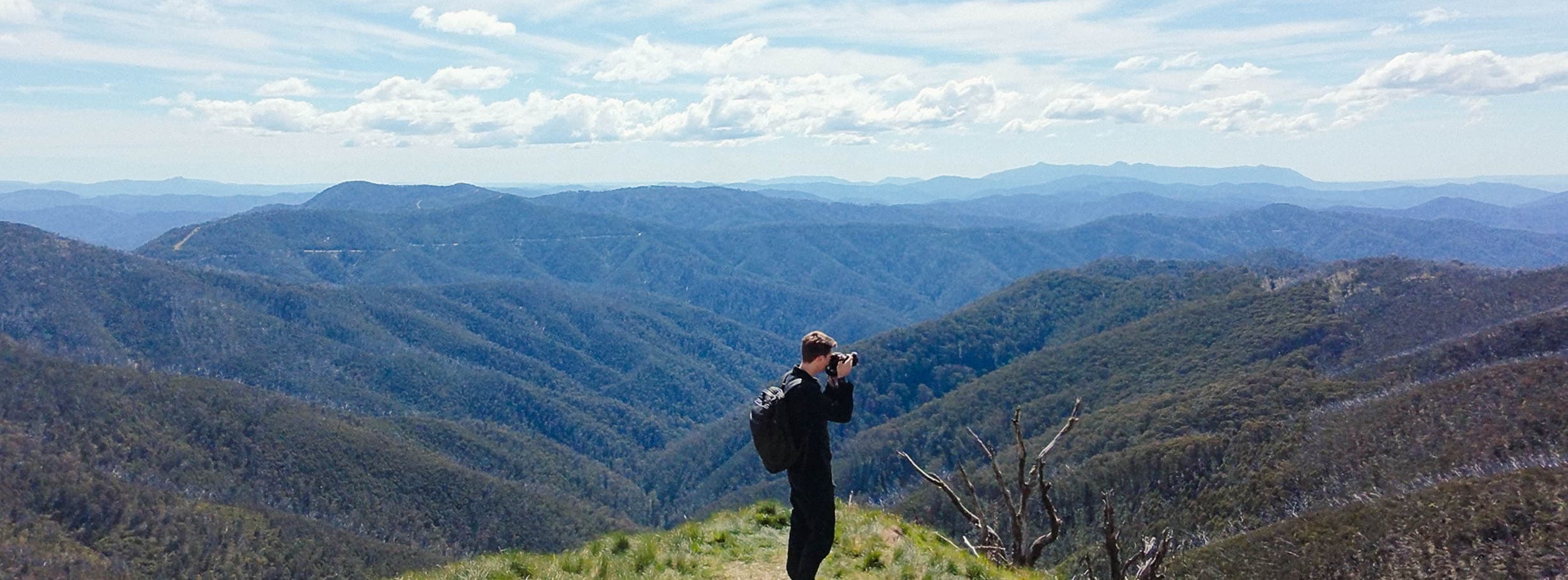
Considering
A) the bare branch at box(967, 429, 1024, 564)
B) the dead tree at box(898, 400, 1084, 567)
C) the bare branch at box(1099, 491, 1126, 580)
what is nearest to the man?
the dead tree at box(898, 400, 1084, 567)

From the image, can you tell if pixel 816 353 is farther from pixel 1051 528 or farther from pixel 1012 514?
pixel 1012 514

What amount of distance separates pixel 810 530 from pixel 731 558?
4325 millimetres

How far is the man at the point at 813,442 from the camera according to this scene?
11094 millimetres

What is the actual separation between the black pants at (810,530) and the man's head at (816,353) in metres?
1.74

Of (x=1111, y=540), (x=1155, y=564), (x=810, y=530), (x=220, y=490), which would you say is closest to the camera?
(x=810, y=530)

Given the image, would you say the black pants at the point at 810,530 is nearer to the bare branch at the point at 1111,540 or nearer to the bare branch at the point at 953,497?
the bare branch at the point at 953,497

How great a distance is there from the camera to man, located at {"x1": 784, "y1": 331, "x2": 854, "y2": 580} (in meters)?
11.1

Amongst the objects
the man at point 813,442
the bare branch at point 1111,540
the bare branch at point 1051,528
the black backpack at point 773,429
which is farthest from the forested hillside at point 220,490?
the bare branch at point 1111,540

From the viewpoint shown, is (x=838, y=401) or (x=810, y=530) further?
(x=810, y=530)

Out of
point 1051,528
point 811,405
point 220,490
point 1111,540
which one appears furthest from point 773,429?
point 220,490

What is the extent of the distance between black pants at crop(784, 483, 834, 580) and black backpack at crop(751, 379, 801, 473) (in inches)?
31.5

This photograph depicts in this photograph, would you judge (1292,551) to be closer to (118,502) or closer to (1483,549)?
(1483,549)

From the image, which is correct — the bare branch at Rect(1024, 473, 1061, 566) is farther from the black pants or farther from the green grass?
the black pants

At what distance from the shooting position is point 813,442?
1154 cm
